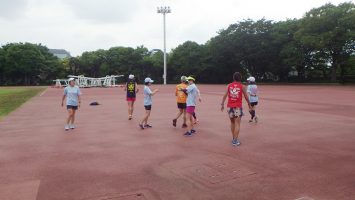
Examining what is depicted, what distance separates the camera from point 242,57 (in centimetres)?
5316

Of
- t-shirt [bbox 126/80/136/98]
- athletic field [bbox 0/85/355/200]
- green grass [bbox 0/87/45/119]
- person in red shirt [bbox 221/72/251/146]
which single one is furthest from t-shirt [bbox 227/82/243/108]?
green grass [bbox 0/87/45/119]

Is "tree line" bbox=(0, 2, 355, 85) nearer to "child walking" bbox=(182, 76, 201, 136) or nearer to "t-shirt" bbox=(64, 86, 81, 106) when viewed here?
"child walking" bbox=(182, 76, 201, 136)

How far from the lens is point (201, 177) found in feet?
18.7

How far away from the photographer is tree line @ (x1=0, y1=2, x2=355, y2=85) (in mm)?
43812

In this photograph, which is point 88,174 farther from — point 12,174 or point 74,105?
point 74,105

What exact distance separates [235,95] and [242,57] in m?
46.3

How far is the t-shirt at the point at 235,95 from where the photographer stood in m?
8.07

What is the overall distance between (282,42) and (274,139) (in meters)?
44.7

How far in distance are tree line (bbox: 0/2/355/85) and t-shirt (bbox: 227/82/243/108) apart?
38087 millimetres

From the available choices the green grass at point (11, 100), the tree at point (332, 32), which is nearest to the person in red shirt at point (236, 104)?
the green grass at point (11, 100)

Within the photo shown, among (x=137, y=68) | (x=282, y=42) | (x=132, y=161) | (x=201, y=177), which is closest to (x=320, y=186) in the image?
(x=201, y=177)

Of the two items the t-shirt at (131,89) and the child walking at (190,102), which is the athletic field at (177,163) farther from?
the t-shirt at (131,89)

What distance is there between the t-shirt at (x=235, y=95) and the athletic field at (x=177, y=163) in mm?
970

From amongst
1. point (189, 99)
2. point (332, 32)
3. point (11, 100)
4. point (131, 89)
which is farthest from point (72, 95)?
point (332, 32)
